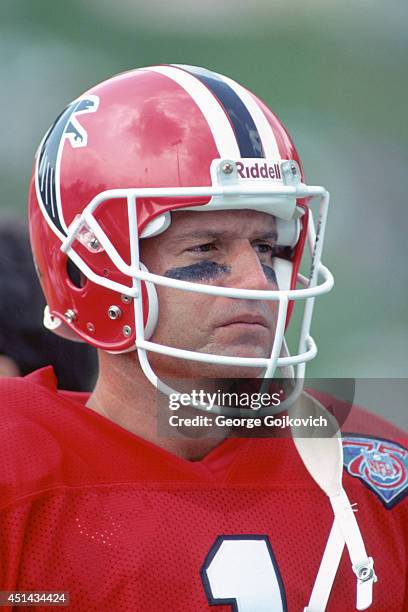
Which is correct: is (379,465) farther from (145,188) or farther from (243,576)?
(145,188)

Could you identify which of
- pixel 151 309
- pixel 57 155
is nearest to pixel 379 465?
pixel 151 309

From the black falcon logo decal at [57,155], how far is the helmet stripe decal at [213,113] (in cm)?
14

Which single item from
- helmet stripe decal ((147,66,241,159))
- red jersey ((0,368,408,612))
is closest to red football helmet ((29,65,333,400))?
helmet stripe decal ((147,66,241,159))

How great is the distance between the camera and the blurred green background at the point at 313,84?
384cm

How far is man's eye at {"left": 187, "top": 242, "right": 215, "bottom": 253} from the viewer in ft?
4.76

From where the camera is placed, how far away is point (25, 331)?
7.28 feet

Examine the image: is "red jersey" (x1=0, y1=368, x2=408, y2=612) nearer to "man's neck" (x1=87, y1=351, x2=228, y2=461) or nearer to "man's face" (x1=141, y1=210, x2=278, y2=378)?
"man's neck" (x1=87, y1=351, x2=228, y2=461)

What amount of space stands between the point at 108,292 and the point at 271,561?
0.44 meters

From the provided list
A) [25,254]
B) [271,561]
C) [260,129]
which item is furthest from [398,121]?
[271,561]

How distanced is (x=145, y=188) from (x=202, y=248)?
0.12 meters

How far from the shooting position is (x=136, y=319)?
1.43 m

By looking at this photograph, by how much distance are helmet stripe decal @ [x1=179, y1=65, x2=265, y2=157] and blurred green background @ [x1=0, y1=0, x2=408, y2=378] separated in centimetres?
219

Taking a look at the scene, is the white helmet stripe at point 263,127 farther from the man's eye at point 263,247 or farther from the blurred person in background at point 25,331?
the blurred person in background at point 25,331

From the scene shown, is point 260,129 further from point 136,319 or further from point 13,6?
point 13,6
